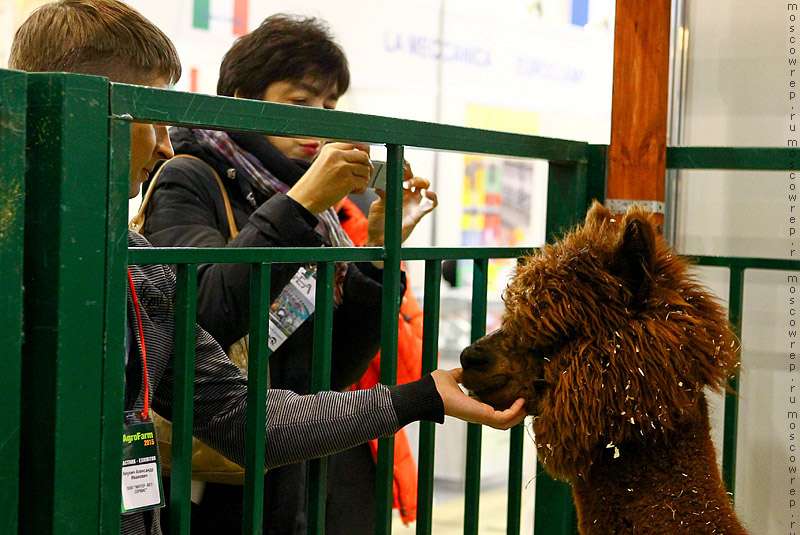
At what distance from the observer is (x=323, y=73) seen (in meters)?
1.96

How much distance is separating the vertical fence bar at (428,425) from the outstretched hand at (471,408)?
19cm

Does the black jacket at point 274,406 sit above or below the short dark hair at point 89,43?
below

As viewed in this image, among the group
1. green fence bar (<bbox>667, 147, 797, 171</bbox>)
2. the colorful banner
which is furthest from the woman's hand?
the colorful banner

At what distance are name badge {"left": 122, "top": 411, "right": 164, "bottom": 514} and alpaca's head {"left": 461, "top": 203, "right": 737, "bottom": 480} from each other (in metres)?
0.44

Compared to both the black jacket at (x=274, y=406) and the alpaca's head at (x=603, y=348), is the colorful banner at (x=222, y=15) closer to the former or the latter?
the black jacket at (x=274, y=406)

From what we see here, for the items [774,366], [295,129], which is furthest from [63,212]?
[774,366]

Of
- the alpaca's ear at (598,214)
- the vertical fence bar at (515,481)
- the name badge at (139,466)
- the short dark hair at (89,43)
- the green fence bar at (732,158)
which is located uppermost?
the short dark hair at (89,43)

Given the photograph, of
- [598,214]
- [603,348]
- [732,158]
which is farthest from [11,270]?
[732,158]

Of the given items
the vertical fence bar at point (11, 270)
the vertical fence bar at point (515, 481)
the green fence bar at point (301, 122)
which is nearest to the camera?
the vertical fence bar at point (11, 270)

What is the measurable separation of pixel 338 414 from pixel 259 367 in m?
0.15

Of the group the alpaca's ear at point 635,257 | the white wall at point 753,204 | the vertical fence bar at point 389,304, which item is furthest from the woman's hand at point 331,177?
the white wall at point 753,204

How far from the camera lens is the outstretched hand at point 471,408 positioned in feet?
4.15

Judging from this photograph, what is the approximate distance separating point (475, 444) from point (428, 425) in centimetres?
16

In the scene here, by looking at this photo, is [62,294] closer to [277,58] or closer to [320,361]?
[320,361]
